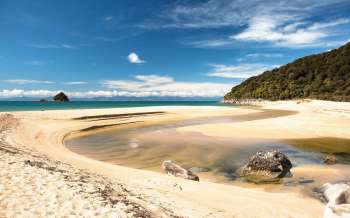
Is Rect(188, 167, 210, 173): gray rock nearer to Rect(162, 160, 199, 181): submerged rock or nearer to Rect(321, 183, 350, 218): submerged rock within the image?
Rect(162, 160, 199, 181): submerged rock

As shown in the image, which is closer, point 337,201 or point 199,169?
point 337,201

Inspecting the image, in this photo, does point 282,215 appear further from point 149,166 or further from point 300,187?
point 149,166

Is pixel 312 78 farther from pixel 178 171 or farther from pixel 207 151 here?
pixel 178 171

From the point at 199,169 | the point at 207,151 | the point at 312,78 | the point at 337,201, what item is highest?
the point at 312,78

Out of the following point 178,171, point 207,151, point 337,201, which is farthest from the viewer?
point 207,151

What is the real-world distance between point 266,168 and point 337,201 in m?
4.89

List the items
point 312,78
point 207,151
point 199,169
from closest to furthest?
point 199,169 → point 207,151 → point 312,78

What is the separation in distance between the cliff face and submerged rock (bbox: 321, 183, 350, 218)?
96194 mm

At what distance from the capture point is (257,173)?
12.4 meters

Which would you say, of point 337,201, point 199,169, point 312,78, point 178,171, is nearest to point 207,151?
point 199,169

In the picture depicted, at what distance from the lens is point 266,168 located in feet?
40.7

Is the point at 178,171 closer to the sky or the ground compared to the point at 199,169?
closer to the sky

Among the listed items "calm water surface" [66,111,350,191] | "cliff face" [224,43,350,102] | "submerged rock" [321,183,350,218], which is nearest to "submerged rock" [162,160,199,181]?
"calm water surface" [66,111,350,191]

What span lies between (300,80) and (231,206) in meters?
133
